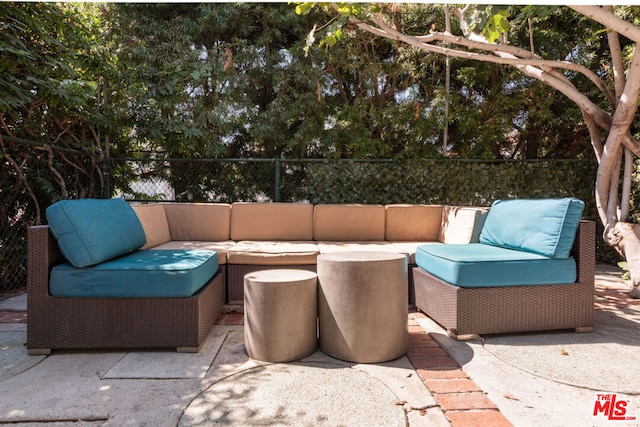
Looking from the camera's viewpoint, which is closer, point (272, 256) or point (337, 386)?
point (337, 386)

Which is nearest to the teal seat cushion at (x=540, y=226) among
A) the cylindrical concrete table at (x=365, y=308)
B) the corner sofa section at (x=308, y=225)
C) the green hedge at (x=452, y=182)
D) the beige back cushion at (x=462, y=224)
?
the beige back cushion at (x=462, y=224)

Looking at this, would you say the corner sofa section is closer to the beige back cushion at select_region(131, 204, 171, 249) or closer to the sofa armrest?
the beige back cushion at select_region(131, 204, 171, 249)

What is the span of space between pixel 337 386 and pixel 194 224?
2.62 meters

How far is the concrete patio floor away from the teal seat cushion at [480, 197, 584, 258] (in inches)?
25.9

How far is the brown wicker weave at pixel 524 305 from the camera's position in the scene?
2.60 metres

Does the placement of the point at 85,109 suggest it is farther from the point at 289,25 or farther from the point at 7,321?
the point at 289,25

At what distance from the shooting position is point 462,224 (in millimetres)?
3729

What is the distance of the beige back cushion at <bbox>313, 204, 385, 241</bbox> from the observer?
4.14 m

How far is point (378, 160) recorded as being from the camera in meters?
5.47

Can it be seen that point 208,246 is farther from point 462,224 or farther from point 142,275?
Answer: point 462,224

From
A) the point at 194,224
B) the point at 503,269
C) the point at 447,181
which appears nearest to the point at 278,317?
the point at 503,269

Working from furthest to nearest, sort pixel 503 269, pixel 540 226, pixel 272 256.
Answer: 1. pixel 272 256
2. pixel 540 226
3. pixel 503 269

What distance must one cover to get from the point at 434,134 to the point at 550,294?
3.98 metres

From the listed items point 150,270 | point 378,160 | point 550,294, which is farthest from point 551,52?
point 150,270
